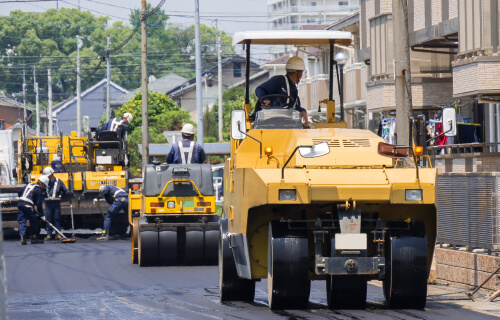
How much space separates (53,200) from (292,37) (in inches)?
654

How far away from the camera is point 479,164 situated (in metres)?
20.0

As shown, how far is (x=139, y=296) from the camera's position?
549 inches

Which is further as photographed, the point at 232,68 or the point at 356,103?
the point at 232,68

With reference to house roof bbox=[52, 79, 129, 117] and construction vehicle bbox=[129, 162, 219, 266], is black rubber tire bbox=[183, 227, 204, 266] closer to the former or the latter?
construction vehicle bbox=[129, 162, 219, 266]

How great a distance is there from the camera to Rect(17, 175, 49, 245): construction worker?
27.7 meters

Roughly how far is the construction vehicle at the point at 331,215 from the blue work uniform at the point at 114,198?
15463 mm

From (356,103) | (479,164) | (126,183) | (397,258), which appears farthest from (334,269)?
(356,103)

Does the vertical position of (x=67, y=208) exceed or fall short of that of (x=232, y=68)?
it falls short

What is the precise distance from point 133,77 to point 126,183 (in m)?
99.4

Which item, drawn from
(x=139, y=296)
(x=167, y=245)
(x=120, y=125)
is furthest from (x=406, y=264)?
(x=120, y=125)

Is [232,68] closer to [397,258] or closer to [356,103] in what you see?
[356,103]

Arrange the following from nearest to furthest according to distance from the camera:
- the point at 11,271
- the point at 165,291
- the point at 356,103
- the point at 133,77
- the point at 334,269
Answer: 1. the point at 334,269
2. the point at 165,291
3. the point at 11,271
4. the point at 356,103
5. the point at 133,77

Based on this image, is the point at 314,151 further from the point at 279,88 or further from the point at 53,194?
the point at 53,194

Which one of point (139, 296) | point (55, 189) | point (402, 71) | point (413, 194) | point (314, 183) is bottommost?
point (139, 296)
